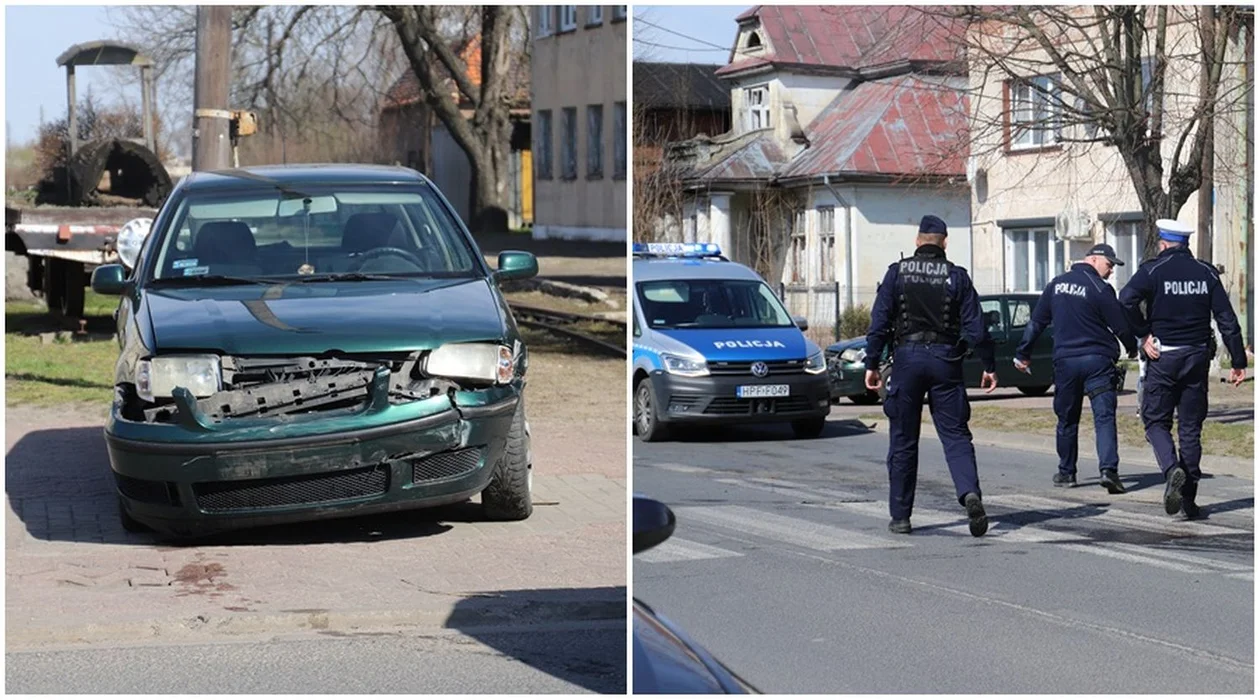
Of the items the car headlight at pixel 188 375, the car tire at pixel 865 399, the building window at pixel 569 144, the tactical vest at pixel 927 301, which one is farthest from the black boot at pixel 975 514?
the building window at pixel 569 144

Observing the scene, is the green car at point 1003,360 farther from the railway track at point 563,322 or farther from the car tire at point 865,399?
the railway track at point 563,322

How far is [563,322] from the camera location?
2231 centimetres

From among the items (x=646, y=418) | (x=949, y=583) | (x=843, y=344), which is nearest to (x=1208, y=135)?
(x=843, y=344)

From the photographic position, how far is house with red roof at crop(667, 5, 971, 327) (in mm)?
7059

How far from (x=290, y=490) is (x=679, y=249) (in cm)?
205

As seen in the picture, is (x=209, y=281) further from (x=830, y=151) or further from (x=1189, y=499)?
(x=1189, y=499)

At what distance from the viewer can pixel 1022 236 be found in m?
20.3

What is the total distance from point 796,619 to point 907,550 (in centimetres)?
202

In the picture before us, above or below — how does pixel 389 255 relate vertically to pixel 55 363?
above

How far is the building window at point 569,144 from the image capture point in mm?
45244

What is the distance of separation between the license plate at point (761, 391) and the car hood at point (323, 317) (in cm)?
348

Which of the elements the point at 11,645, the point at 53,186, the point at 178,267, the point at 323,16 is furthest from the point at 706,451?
the point at 323,16

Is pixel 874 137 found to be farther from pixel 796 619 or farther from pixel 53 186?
pixel 53 186

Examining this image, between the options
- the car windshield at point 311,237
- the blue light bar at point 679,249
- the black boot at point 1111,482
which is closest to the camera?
the blue light bar at point 679,249
